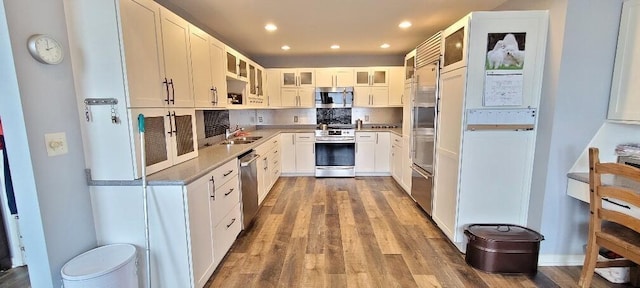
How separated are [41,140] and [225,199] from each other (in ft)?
4.11

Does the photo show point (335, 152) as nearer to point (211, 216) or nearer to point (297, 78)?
point (297, 78)

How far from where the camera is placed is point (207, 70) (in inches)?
107

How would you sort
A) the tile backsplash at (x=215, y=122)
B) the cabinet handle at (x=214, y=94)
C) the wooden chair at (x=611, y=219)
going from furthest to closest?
the tile backsplash at (x=215, y=122) < the cabinet handle at (x=214, y=94) < the wooden chair at (x=611, y=219)

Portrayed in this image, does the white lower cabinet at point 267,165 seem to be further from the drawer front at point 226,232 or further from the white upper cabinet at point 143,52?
the white upper cabinet at point 143,52

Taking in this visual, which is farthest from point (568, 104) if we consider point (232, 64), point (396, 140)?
point (232, 64)

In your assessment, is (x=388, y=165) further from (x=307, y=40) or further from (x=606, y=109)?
(x=606, y=109)

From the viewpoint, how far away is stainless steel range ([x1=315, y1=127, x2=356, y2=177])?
16.6ft

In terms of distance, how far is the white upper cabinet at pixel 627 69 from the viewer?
1949 millimetres

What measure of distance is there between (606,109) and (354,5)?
2211 mm

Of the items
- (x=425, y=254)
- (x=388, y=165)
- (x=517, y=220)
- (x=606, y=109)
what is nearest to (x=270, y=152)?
(x=388, y=165)

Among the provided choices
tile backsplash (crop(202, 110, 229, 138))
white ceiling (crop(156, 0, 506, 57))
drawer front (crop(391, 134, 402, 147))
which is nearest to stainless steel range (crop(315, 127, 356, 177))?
drawer front (crop(391, 134, 402, 147))

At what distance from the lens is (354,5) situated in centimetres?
275

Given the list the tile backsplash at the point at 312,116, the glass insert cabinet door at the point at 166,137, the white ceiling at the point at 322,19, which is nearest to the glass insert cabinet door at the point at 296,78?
the tile backsplash at the point at 312,116

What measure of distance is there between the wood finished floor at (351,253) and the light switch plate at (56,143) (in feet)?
4.30
